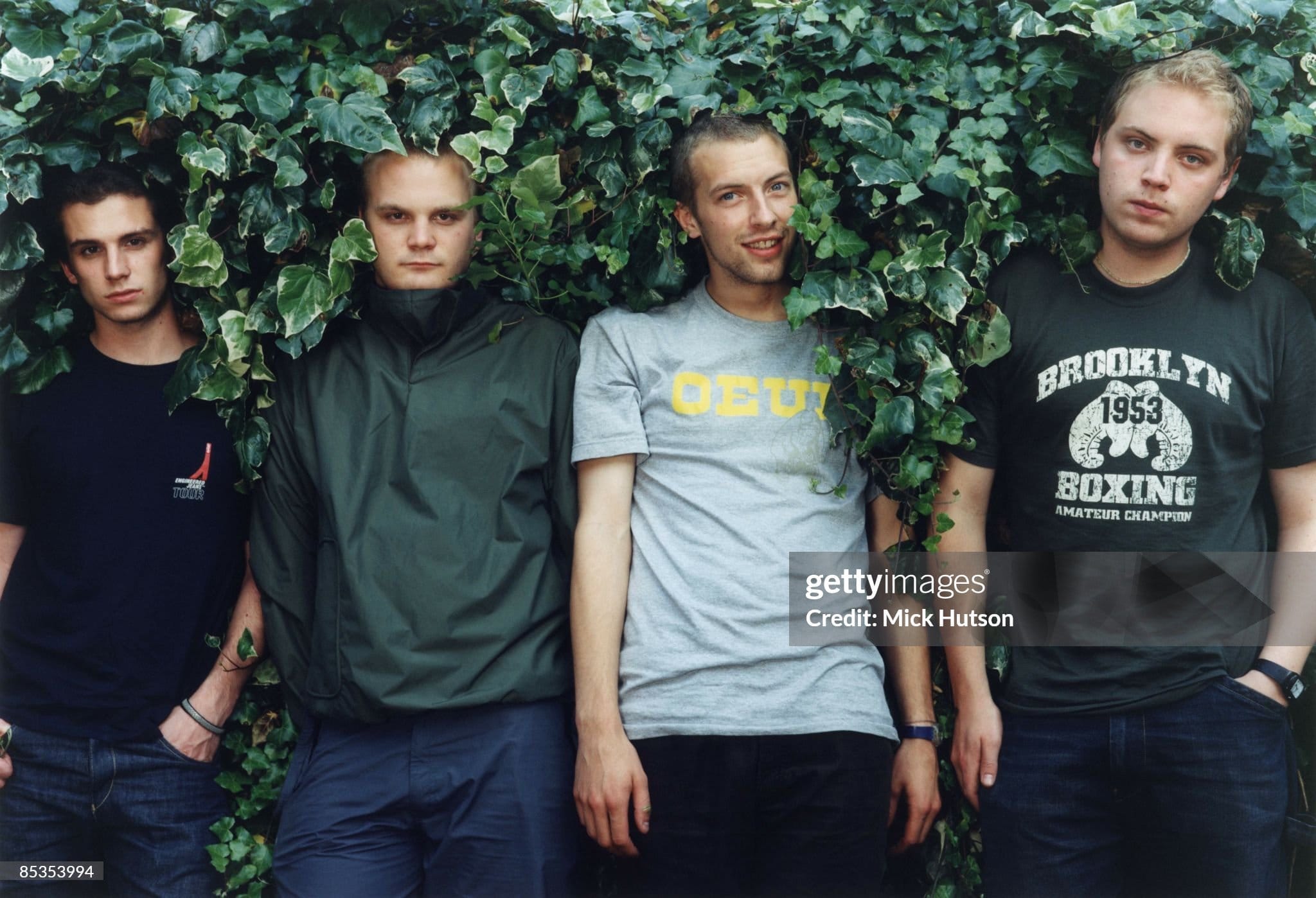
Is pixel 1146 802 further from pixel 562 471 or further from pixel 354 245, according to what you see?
pixel 354 245

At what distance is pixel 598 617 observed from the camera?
249 centimetres

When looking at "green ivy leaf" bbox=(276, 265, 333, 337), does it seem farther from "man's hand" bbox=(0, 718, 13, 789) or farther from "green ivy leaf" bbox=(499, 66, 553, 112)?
"man's hand" bbox=(0, 718, 13, 789)

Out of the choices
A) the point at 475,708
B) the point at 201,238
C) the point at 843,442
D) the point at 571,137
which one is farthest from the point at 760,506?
the point at 201,238

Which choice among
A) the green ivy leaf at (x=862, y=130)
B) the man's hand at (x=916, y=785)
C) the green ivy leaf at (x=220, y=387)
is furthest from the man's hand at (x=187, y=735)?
the green ivy leaf at (x=862, y=130)

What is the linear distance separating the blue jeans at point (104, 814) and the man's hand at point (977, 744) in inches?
67.2

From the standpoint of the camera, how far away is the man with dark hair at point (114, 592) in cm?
258

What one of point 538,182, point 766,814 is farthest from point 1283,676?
point 538,182

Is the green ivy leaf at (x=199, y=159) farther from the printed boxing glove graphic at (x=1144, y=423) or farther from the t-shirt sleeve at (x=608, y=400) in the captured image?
the printed boxing glove graphic at (x=1144, y=423)

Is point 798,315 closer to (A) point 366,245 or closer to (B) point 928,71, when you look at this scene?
(B) point 928,71

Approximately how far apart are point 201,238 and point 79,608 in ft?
2.79

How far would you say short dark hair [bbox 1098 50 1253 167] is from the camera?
8.00 feet

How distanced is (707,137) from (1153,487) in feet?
3.94

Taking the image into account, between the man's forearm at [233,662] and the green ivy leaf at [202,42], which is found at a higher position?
the green ivy leaf at [202,42]

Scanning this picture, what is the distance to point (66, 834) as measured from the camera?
2.61 metres
